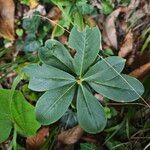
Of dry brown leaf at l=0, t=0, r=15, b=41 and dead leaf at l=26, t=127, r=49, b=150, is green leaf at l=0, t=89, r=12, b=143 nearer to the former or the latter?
dead leaf at l=26, t=127, r=49, b=150

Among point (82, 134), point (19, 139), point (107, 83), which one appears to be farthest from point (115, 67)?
point (19, 139)

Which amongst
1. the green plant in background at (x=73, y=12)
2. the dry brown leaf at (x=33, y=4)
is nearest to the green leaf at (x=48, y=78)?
the green plant in background at (x=73, y=12)

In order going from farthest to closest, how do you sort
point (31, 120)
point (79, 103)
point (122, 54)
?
point (122, 54) → point (31, 120) → point (79, 103)

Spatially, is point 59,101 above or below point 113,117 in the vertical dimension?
above

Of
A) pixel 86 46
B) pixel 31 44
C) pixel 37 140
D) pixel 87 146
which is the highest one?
pixel 86 46

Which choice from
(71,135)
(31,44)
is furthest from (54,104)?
(31,44)

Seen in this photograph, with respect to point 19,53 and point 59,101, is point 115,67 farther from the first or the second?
point 19,53

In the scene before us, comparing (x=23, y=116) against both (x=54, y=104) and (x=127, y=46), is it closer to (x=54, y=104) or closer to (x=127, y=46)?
(x=54, y=104)

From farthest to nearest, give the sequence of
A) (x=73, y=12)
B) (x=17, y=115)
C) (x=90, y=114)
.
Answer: (x=73, y=12), (x=17, y=115), (x=90, y=114)
